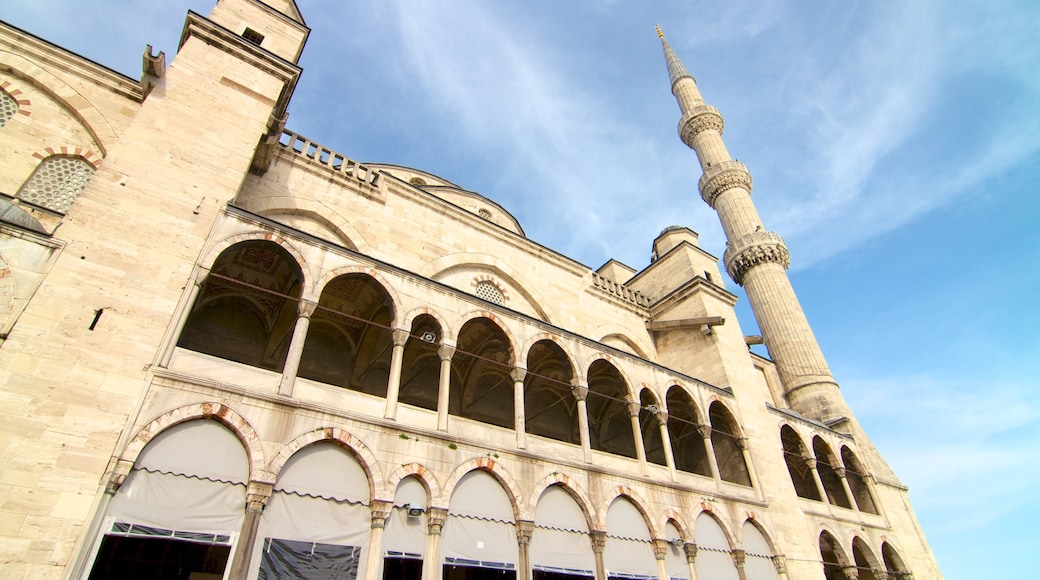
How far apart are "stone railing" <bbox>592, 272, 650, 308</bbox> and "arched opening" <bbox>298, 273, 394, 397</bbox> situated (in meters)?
8.50

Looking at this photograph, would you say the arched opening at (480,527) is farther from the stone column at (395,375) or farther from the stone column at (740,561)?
the stone column at (740,561)

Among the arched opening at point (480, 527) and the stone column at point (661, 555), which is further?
the stone column at point (661, 555)

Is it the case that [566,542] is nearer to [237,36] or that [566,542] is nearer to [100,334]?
[100,334]

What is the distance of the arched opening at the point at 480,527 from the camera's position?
9.22m

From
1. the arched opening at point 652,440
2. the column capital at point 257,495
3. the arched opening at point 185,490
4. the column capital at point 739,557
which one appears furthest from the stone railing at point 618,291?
the arched opening at point 185,490

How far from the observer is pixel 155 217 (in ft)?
28.7

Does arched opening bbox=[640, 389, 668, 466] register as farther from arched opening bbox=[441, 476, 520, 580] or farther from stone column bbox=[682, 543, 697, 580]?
arched opening bbox=[441, 476, 520, 580]

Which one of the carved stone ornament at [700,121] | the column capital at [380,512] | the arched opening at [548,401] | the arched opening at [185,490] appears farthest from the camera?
the carved stone ornament at [700,121]

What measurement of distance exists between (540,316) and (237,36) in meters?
10.5

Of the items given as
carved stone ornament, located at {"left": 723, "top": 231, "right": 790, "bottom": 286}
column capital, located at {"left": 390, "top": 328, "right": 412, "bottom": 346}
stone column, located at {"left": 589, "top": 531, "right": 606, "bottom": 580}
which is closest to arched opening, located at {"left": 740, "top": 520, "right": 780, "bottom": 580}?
stone column, located at {"left": 589, "top": 531, "right": 606, "bottom": 580}

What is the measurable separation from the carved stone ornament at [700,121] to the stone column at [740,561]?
2502 centimetres

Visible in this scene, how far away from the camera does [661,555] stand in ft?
38.2

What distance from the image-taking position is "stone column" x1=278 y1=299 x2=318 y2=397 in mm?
8672

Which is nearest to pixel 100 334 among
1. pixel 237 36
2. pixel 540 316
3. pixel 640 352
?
pixel 237 36
